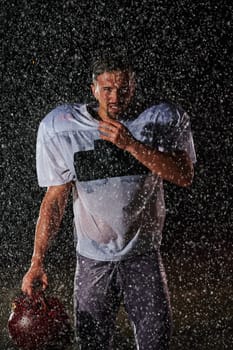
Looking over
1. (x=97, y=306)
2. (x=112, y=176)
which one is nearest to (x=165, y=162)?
(x=112, y=176)

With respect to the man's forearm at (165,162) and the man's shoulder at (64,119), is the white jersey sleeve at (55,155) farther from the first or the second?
the man's forearm at (165,162)

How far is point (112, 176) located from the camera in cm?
347

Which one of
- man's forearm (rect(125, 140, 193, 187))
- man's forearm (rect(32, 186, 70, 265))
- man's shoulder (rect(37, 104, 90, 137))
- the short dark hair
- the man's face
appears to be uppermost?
the short dark hair

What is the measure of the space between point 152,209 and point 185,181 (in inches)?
8.0

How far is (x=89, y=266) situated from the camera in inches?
140

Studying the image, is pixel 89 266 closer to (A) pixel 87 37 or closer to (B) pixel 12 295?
(B) pixel 12 295

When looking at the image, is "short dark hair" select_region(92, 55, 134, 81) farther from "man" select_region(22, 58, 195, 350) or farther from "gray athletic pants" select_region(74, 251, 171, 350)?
"gray athletic pants" select_region(74, 251, 171, 350)

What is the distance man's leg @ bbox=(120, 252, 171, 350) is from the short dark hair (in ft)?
2.87

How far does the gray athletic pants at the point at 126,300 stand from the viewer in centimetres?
346

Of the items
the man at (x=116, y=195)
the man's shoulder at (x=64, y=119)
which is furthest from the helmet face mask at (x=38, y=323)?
the man's shoulder at (x=64, y=119)

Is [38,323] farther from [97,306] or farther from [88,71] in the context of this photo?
[88,71]

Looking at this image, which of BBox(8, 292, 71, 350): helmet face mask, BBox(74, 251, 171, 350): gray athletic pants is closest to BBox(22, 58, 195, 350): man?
BBox(74, 251, 171, 350): gray athletic pants

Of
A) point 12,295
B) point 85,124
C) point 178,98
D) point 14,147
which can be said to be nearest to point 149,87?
point 178,98

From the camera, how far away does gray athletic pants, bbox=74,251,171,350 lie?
3.46m
